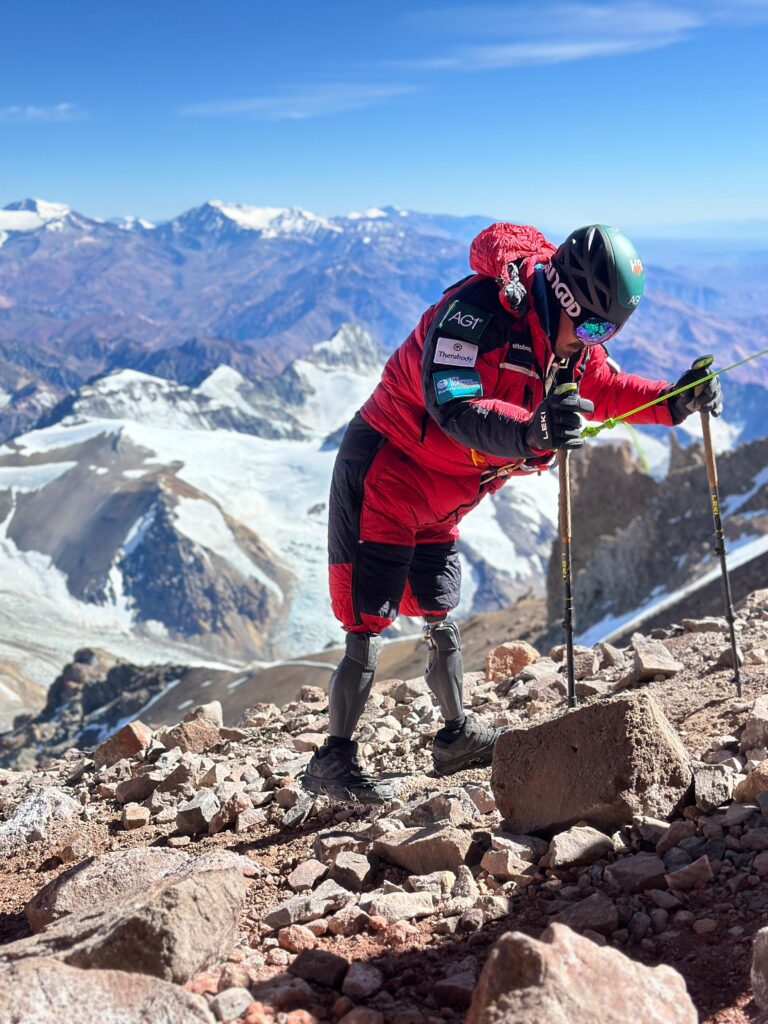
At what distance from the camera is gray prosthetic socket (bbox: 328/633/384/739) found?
645 cm

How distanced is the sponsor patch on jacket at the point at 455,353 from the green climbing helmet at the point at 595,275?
2.21 ft

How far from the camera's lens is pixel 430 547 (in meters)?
6.75

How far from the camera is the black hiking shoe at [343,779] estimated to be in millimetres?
6395

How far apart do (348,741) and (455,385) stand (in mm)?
2637

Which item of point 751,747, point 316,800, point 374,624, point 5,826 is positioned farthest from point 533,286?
point 5,826

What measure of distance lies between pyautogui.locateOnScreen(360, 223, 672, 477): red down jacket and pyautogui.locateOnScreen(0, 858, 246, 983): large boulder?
269 centimetres

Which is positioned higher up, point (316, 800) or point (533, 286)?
point (533, 286)

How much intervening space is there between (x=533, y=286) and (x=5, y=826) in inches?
201

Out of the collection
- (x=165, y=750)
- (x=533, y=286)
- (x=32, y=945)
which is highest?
(x=533, y=286)

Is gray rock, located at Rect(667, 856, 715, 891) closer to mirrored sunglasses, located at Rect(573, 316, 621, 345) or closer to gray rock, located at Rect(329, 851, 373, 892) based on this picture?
gray rock, located at Rect(329, 851, 373, 892)

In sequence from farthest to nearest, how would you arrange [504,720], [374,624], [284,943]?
[504,720] → [374,624] → [284,943]

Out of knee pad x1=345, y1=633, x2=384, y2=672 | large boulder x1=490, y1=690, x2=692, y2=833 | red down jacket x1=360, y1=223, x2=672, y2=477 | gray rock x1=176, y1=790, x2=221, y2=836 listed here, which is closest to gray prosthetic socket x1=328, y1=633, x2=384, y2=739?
knee pad x1=345, y1=633, x2=384, y2=672

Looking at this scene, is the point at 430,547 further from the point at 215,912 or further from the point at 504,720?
the point at 215,912

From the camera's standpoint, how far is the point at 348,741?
260 inches
